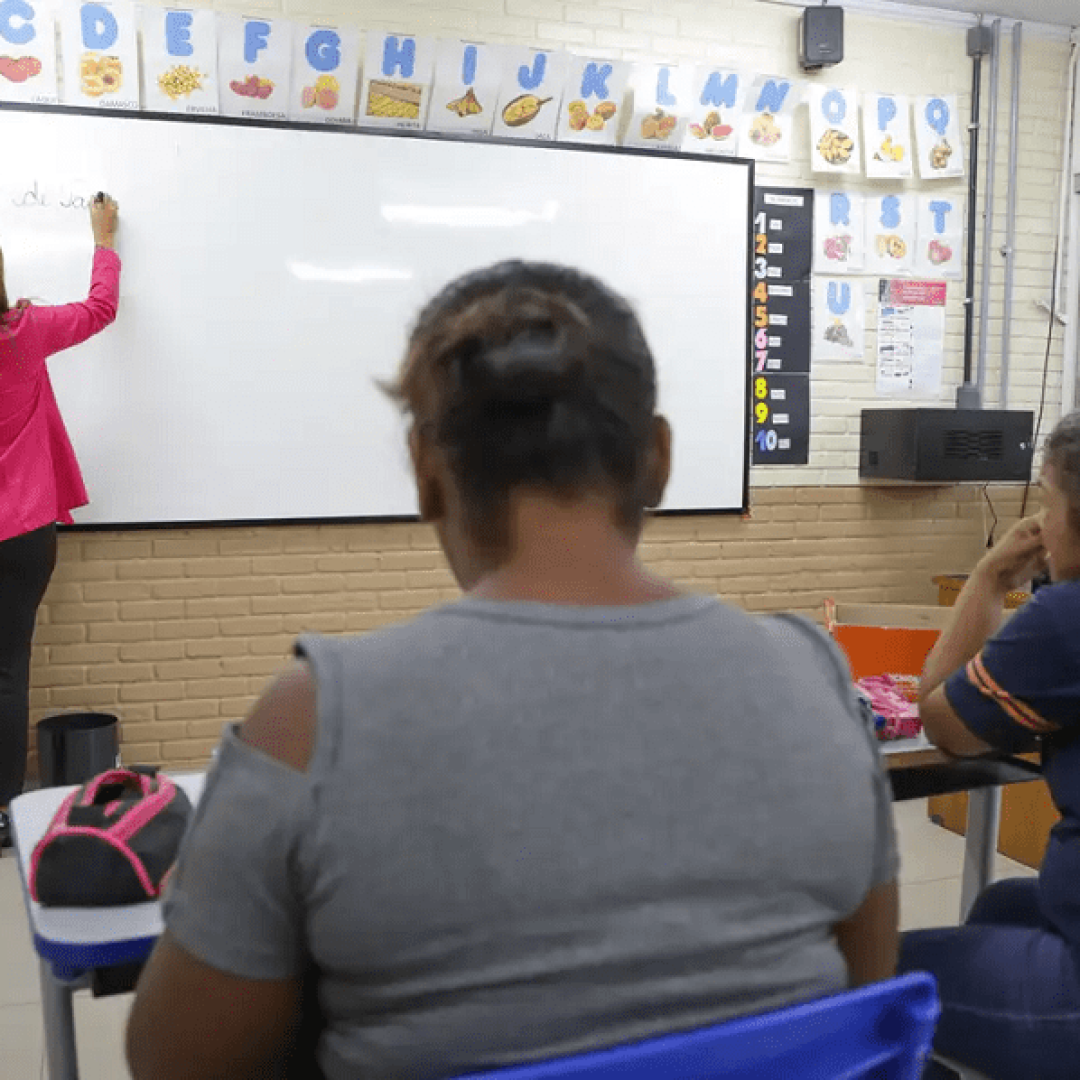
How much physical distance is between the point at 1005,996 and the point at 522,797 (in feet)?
3.22

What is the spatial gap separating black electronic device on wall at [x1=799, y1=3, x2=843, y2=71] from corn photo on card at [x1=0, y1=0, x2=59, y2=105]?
8.42ft

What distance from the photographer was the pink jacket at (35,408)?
3.02 m

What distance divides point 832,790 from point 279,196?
3.22 m

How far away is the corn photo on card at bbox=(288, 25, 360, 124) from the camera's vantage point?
11.5ft

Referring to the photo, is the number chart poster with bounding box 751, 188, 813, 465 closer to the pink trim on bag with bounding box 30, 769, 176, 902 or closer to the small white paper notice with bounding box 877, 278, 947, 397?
the small white paper notice with bounding box 877, 278, 947, 397

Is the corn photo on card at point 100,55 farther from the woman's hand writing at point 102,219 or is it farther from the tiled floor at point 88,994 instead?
the tiled floor at point 88,994

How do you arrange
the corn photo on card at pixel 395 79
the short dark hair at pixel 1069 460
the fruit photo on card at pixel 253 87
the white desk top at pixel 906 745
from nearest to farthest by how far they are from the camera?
the short dark hair at pixel 1069 460
the white desk top at pixel 906 745
the fruit photo on card at pixel 253 87
the corn photo on card at pixel 395 79

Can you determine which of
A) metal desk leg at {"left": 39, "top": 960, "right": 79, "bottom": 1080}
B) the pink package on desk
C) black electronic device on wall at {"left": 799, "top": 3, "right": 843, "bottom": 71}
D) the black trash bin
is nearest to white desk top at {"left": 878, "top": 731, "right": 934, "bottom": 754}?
the pink package on desk

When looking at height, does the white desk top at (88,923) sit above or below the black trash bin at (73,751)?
above

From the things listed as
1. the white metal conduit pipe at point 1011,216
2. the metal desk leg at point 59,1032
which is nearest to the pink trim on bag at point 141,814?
the metal desk leg at point 59,1032

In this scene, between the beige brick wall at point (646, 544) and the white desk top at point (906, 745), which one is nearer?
the white desk top at point (906, 745)

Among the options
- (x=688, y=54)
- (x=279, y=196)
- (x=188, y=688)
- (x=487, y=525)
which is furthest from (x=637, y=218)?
(x=487, y=525)

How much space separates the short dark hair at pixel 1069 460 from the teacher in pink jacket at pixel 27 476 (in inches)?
102

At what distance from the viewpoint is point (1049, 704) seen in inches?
55.4
